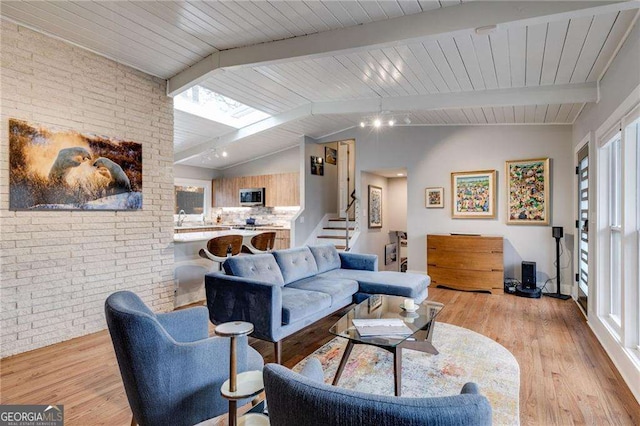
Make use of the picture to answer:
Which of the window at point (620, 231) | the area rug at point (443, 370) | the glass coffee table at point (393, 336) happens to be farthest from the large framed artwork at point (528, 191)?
the glass coffee table at point (393, 336)

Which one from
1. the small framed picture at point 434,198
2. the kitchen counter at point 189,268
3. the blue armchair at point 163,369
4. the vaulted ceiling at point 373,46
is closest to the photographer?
the blue armchair at point 163,369

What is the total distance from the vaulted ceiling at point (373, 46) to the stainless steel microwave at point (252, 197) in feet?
10.8

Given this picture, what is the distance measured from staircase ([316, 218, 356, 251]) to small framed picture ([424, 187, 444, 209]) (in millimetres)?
1655

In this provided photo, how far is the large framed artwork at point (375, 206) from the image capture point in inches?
287

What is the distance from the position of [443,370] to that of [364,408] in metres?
2.25

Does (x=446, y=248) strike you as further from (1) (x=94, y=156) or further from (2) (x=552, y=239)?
(1) (x=94, y=156)

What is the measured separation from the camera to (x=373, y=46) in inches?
113

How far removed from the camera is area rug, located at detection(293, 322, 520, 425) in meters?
2.31

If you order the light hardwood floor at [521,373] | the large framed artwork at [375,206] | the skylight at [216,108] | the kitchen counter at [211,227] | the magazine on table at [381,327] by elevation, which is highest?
the skylight at [216,108]

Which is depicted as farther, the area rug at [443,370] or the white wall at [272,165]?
the white wall at [272,165]

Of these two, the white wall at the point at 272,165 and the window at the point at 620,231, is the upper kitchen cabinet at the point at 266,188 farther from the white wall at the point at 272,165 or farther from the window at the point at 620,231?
the window at the point at 620,231

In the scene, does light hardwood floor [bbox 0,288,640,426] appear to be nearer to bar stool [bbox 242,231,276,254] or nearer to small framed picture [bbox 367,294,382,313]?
small framed picture [bbox 367,294,382,313]

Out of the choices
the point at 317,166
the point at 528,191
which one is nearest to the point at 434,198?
the point at 528,191

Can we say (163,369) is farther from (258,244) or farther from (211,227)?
(211,227)
